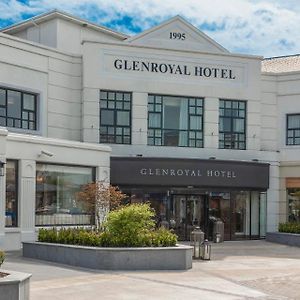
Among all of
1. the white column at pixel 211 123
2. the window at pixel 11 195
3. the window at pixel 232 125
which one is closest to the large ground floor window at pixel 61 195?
the window at pixel 11 195

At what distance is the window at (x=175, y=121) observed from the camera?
93.6 ft

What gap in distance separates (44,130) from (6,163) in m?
4.42

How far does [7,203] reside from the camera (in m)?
22.1

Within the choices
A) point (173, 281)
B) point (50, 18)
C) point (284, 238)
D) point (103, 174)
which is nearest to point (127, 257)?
point (173, 281)

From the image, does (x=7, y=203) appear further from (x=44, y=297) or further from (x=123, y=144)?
(x=44, y=297)

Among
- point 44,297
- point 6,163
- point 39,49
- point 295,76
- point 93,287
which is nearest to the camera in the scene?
point 44,297

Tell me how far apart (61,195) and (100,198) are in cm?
350

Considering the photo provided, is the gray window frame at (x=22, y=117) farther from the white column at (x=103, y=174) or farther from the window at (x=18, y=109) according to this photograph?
the white column at (x=103, y=174)

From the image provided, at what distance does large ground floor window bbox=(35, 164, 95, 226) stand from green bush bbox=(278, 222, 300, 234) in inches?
365

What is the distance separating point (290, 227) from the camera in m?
28.1

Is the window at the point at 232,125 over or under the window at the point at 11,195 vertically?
over

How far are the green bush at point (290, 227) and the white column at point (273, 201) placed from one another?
1.50m

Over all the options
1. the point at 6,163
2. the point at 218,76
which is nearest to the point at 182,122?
the point at 218,76

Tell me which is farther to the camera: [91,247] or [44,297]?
[91,247]
